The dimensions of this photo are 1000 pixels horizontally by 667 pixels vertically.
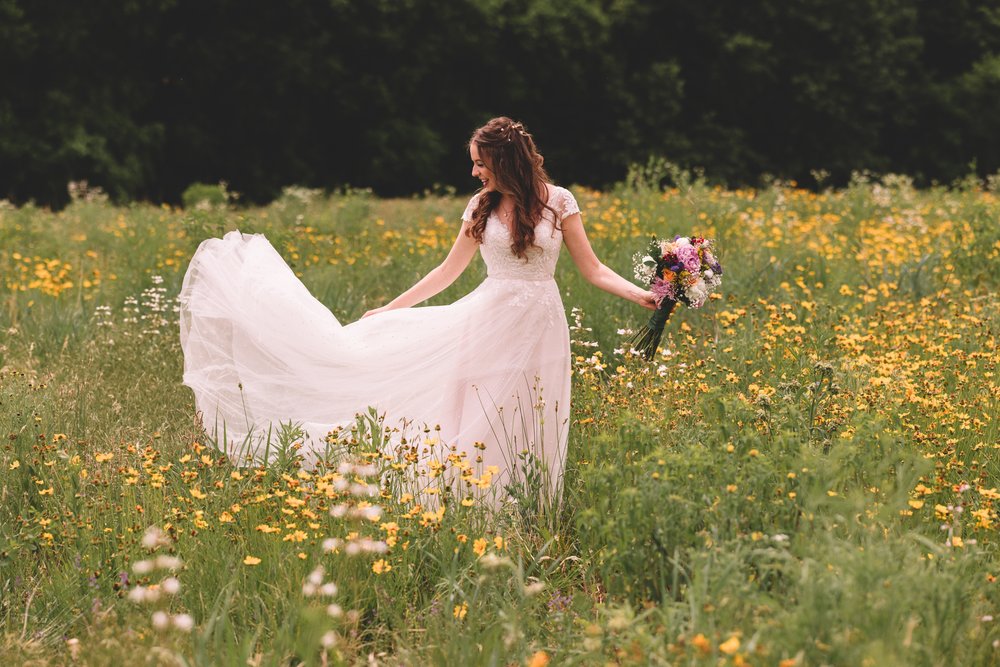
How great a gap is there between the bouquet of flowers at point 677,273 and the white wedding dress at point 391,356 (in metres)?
0.40

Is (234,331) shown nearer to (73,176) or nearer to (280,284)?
(280,284)

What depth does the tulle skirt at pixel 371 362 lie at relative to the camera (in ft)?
14.3

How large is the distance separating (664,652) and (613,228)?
6865mm

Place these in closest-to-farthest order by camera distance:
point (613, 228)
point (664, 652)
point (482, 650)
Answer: point (664, 652), point (482, 650), point (613, 228)

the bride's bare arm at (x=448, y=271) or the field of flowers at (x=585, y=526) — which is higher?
the bride's bare arm at (x=448, y=271)

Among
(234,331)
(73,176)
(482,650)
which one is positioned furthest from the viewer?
(73,176)

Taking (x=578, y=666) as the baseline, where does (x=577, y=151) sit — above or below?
above

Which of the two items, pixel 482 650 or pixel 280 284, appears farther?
pixel 280 284

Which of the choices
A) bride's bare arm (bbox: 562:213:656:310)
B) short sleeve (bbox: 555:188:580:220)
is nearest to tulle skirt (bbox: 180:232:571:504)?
bride's bare arm (bbox: 562:213:656:310)

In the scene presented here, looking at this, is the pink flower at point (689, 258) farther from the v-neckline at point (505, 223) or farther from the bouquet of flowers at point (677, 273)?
the v-neckline at point (505, 223)

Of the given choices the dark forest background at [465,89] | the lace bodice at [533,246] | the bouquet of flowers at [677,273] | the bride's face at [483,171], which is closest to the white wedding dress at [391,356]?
the lace bodice at [533,246]

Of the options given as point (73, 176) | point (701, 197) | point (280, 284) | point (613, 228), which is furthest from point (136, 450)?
point (73, 176)

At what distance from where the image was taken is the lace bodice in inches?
171

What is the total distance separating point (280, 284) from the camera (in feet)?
16.4
